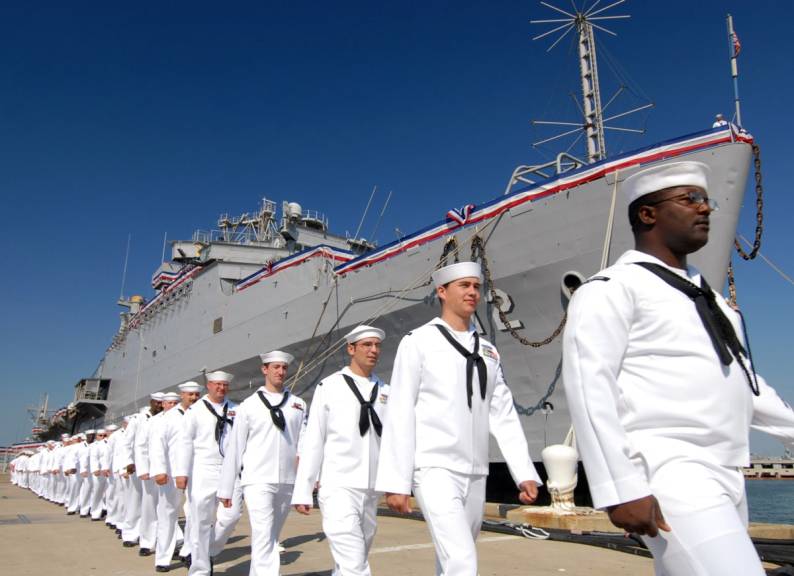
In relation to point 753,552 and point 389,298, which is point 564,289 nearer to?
point 389,298

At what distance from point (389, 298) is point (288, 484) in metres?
7.06

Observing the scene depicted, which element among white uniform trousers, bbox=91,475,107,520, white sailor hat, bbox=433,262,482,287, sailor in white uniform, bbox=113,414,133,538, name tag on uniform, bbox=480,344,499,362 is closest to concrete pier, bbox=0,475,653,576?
sailor in white uniform, bbox=113,414,133,538

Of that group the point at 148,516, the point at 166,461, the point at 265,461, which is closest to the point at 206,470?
the point at 166,461

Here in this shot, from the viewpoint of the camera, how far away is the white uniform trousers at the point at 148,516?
6.94 m

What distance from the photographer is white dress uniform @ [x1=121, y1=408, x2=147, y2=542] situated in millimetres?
7711

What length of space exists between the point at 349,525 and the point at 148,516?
4367 millimetres

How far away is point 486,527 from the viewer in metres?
6.91

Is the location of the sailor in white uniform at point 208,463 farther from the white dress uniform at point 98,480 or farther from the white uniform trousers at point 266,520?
the white dress uniform at point 98,480

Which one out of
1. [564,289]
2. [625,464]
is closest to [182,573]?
[625,464]

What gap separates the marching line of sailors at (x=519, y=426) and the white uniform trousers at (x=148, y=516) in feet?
2.89

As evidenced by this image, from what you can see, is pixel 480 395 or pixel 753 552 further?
pixel 480 395

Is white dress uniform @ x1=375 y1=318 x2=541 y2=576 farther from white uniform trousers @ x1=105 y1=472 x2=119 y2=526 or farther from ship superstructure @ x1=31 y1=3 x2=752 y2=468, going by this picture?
white uniform trousers @ x1=105 y1=472 x2=119 y2=526

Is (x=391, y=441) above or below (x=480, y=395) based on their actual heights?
below

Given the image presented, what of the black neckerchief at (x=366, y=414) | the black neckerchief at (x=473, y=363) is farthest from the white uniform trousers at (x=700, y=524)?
the black neckerchief at (x=366, y=414)
